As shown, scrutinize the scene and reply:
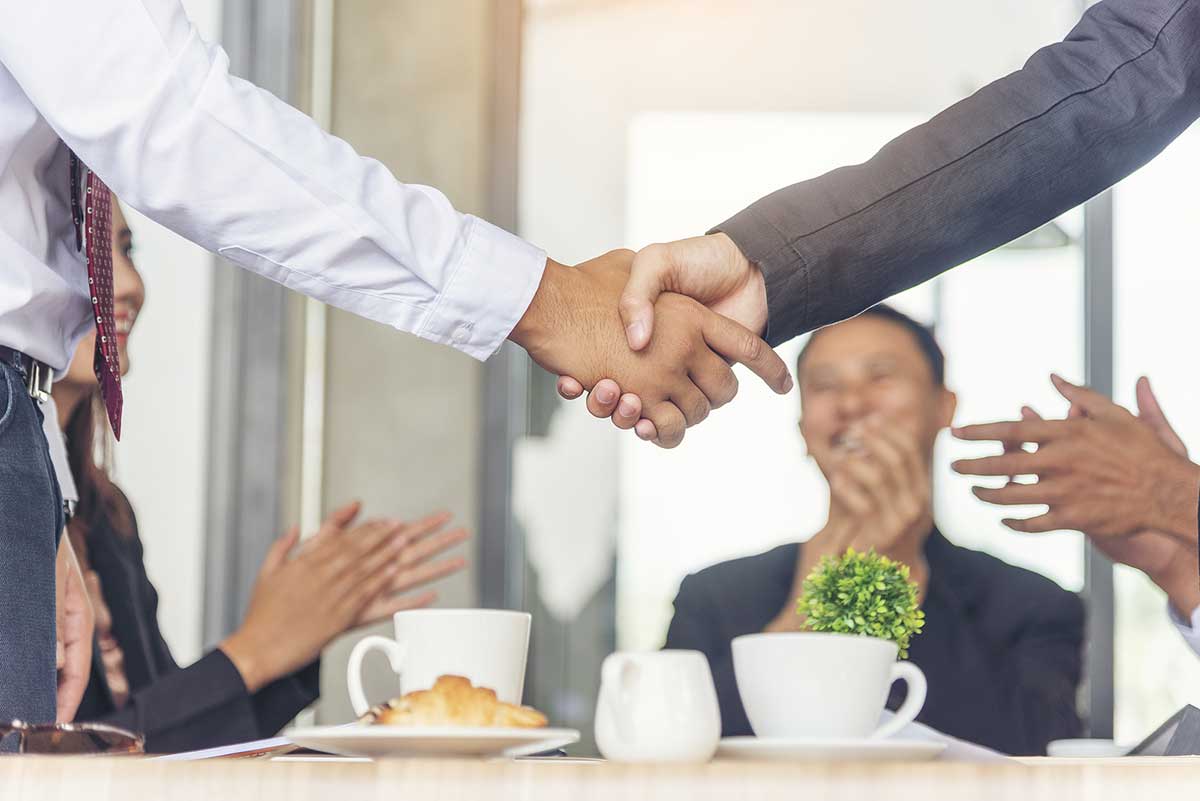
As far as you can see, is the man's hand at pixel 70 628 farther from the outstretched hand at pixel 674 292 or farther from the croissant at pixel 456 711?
the croissant at pixel 456 711

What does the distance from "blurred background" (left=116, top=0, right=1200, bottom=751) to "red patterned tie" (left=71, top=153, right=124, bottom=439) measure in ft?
4.03

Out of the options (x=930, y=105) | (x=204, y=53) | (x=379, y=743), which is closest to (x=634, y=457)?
(x=930, y=105)

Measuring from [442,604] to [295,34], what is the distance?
3.47ft

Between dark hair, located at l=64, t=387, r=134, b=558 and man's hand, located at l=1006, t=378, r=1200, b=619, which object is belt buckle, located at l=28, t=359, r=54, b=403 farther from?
man's hand, located at l=1006, t=378, r=1200, b=619

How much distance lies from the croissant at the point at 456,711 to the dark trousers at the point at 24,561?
0.42 meters

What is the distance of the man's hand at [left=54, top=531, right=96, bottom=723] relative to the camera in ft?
3.88

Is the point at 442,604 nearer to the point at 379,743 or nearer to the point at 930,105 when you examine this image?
the point at 930,105

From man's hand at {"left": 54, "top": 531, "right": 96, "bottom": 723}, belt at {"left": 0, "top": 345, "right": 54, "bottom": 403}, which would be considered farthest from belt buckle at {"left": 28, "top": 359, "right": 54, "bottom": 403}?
man's hand at {"left": 54, "top": 531, "right": 96, "bottom": 723}

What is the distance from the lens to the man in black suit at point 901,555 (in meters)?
2.18

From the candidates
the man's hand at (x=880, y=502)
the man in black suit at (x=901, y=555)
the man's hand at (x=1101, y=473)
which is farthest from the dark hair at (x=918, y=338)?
the man's hand at (x=1101, y=473)

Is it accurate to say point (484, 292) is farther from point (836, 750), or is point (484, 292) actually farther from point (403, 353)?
point (403, 353)

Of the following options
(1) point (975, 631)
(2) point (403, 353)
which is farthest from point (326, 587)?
(1) point (975, 631)

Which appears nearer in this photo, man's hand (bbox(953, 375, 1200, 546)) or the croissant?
the croissant

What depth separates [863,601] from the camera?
2.31 feet
